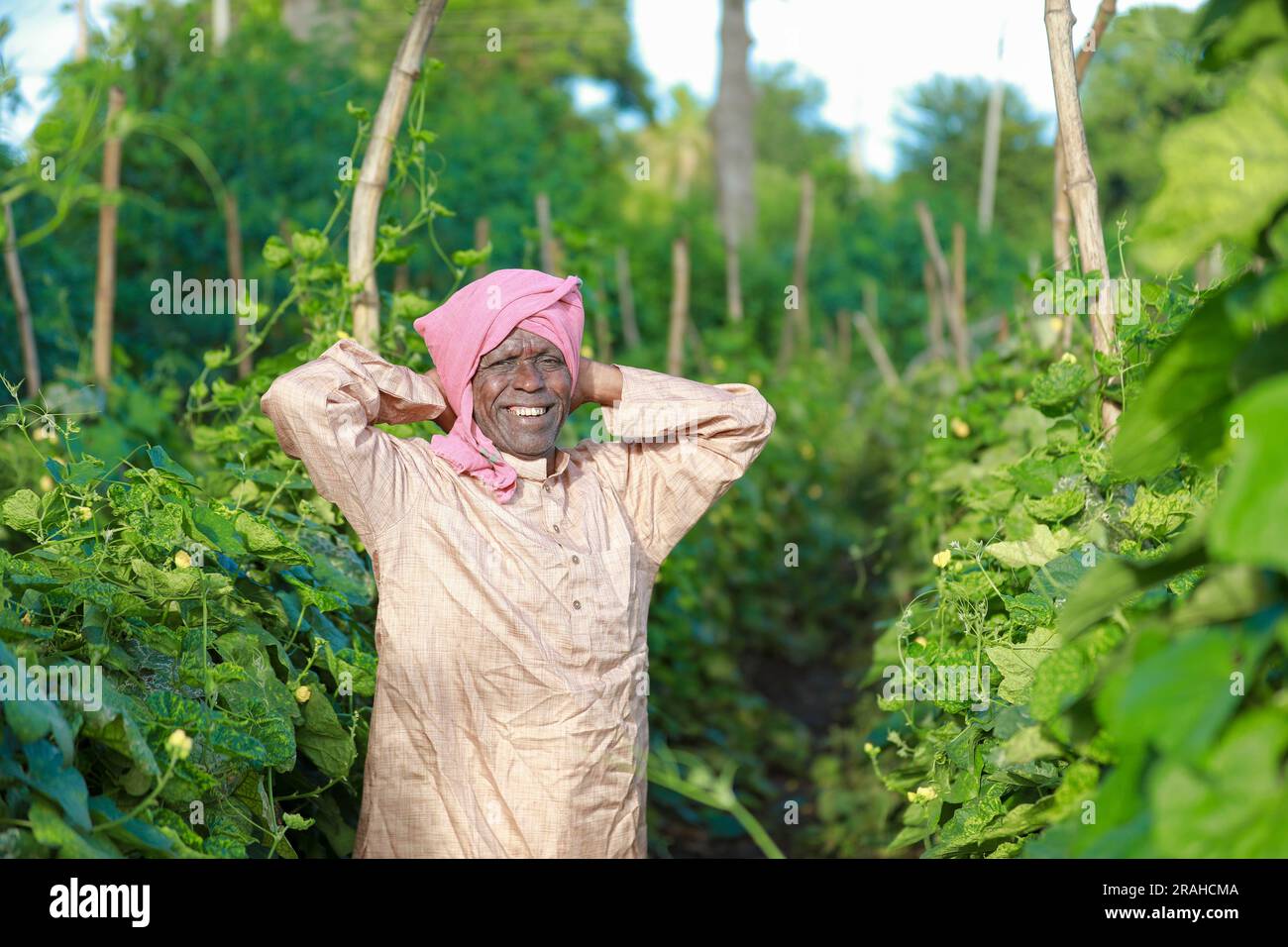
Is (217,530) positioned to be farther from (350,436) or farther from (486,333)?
(486,333)

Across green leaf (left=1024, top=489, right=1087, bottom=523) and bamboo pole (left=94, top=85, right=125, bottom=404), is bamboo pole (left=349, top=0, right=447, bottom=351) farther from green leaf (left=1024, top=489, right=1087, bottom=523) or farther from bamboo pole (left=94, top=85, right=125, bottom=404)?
bamboo pole (left=94, top=85, right=125, bottom=404)

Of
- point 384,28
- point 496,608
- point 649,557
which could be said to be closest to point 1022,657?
point 649,557

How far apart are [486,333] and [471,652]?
0.55 meters

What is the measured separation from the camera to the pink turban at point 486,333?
2.48 metres

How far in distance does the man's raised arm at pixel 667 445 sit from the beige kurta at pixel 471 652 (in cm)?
20

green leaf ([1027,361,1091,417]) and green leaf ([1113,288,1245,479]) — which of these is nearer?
green leaf ([1113,288,1245,479])

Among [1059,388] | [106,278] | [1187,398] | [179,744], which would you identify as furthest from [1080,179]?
[106,278]

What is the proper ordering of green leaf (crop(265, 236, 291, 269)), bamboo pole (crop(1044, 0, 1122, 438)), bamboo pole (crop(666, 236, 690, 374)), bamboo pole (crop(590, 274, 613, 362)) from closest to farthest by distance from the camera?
bamboo pole (crop(1044, 0, 1122, 438)) < green leaf (crop(265, 236, 291, 269)) < bamboo pole (crop(590, 274, 613, 362)) < bamboo pole (crop(666, 236, 690, 374))

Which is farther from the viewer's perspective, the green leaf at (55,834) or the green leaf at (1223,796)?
the green leaf at (55,834)

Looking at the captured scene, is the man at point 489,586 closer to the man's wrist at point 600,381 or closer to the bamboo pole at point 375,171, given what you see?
the man's wrist at point 600,381

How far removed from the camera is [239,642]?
240 cm

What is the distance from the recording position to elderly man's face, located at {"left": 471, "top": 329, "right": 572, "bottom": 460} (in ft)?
8.20

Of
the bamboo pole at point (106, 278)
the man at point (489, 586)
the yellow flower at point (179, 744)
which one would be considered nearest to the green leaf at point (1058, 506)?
the man at point (489, 586)

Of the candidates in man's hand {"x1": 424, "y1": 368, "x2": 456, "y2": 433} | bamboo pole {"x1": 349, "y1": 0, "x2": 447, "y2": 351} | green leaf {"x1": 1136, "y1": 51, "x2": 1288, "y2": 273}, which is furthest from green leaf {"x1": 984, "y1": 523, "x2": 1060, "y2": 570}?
green leaf {"x1": 1136, "y1": 51, "x2": 1288, "y2": 273}
